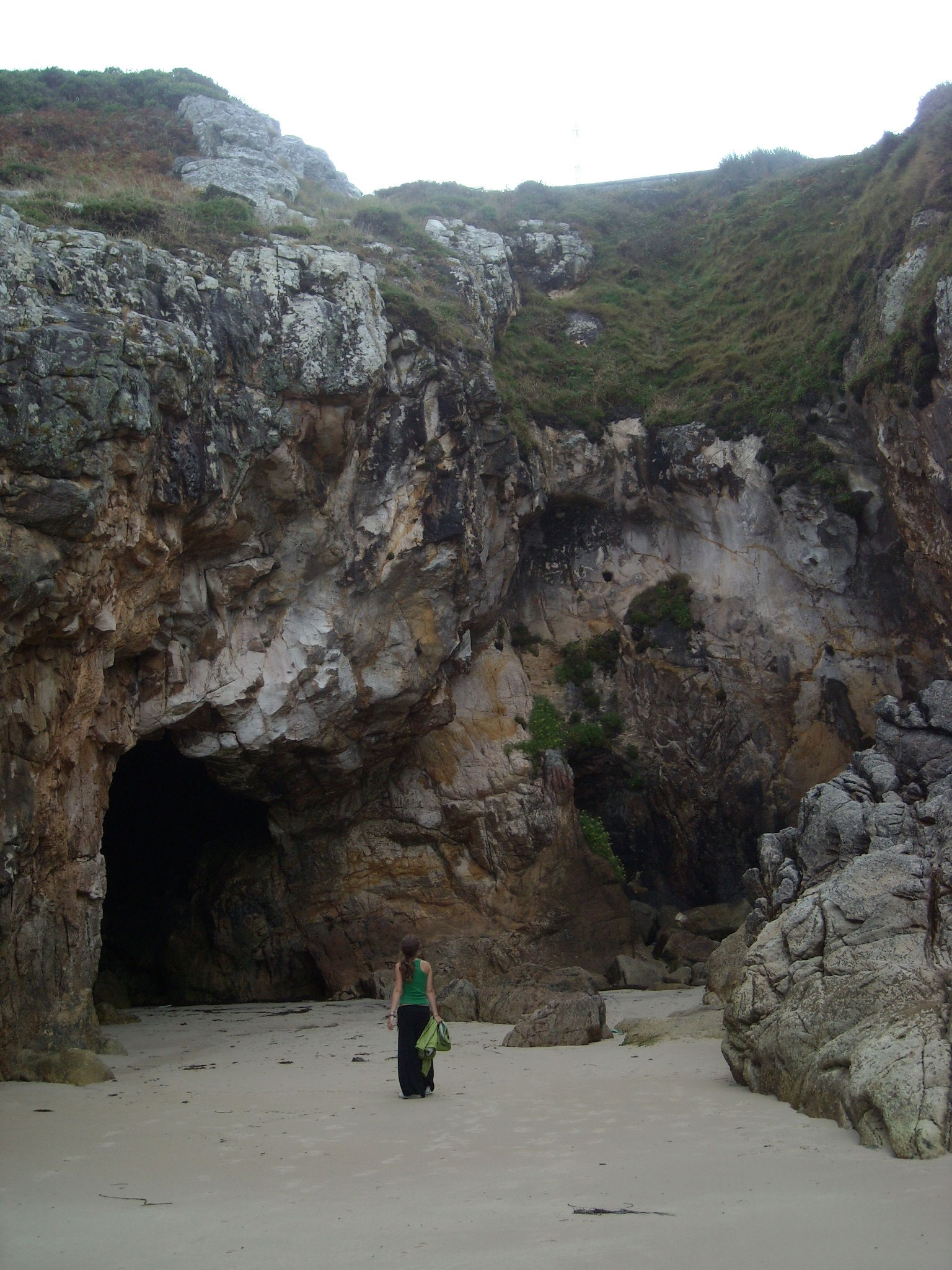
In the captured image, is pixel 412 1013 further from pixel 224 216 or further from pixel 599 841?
pixel 224 216

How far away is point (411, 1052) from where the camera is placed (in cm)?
786

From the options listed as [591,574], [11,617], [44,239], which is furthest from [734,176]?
[11,617]

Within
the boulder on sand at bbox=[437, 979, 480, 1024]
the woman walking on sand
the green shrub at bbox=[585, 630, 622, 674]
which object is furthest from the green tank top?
the green shrub at bbox=[585, 630, 622, 674]

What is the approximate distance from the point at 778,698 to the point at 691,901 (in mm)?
4402

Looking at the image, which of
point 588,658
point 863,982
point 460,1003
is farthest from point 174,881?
point 863,982

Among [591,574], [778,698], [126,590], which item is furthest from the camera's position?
[591,574]

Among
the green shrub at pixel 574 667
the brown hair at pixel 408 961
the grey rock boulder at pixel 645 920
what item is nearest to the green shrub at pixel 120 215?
the brown hair at pixel 408 961

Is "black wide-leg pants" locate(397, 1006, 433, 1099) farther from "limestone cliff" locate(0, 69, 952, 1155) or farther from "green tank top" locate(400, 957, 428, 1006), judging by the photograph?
"limestone cliff" locate(0, 69, 952, 1155)

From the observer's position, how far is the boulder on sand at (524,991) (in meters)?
12.7

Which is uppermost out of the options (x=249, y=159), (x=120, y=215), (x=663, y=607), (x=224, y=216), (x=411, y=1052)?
(x=249, y=159)

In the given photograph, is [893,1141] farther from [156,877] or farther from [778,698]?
[156,877]

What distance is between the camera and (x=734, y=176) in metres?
33.6

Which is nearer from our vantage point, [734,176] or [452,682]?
[452,682]

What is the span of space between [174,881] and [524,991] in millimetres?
9308
